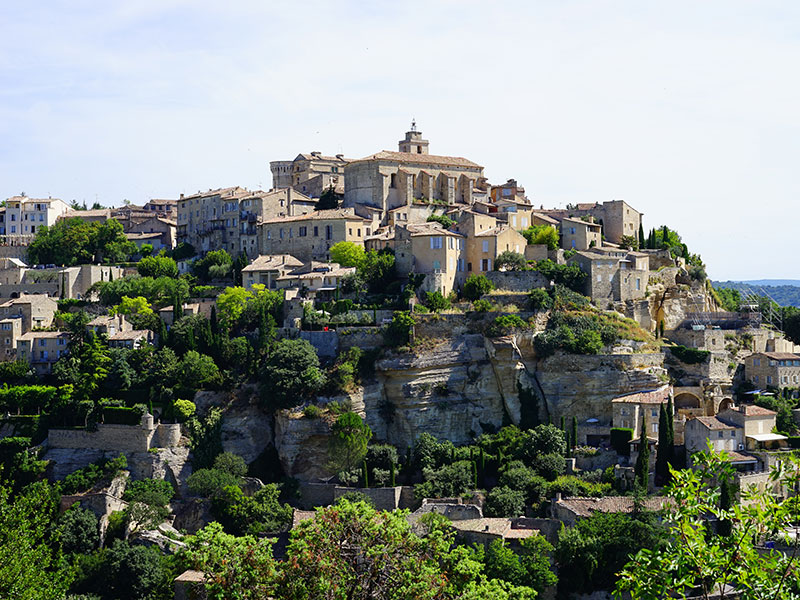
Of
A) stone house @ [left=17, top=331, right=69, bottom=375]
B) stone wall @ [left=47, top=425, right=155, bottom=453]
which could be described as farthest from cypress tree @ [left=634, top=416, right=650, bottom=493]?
stone house @ [left=17, top=331, right=69, bottom=375]

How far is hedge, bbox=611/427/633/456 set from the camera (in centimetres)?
5532

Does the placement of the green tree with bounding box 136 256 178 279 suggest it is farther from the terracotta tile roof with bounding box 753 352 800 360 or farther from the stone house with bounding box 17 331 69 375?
the terracotta tile roof with bounding box 753 352 800 360

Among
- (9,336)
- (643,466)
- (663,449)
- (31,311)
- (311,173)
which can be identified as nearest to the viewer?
(643,466)

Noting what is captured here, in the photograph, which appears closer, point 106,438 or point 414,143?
point 106,438

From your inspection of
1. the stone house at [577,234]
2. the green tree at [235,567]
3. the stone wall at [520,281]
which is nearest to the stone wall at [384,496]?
the green tree at [235,567]

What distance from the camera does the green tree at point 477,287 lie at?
6412cm

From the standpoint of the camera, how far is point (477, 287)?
64250mm

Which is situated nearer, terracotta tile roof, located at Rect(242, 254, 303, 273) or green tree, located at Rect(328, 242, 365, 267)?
green tree, located at Rect(328, 242, 365, 267)

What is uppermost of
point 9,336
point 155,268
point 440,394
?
point 155,268

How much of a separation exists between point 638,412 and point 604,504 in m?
7.71

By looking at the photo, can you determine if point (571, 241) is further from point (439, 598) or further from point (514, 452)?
point (439, 598)

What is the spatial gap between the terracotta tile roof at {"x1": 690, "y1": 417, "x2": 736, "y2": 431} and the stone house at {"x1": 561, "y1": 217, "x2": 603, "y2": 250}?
1936cm

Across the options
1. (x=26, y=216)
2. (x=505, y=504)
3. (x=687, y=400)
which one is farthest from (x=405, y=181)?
(x=26, y=216)

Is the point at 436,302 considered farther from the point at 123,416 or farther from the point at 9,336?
the point at 9,336
